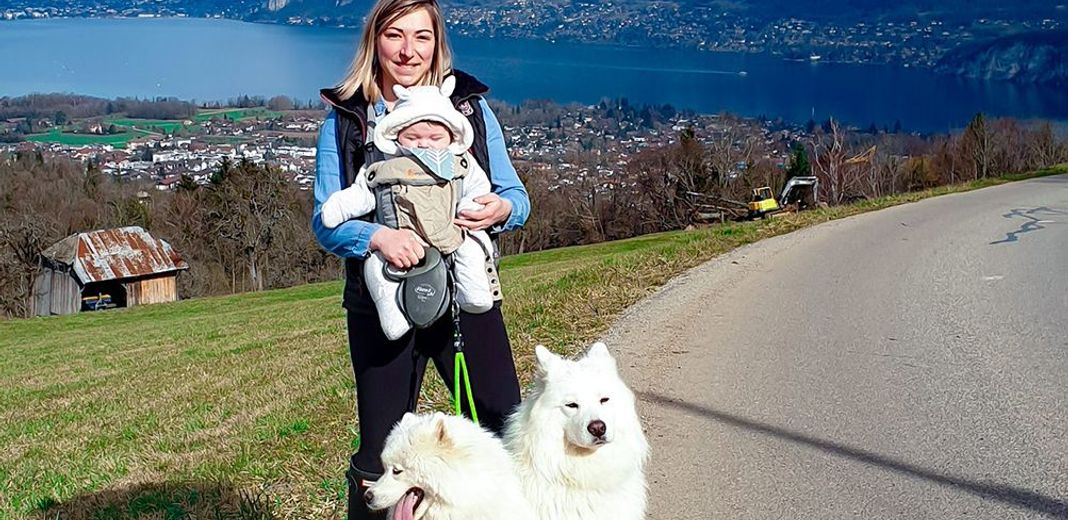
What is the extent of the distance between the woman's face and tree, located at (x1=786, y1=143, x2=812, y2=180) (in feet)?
187

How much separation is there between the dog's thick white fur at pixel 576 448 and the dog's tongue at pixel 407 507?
0.56 meters

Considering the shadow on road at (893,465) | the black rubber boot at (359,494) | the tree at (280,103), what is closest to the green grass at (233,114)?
the tree at (280,103)

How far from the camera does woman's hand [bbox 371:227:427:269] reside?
3496 millimetres

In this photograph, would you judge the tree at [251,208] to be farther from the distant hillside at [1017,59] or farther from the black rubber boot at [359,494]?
the distant hillside at [1017,59]

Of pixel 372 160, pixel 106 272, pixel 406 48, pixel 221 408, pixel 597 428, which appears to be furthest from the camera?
pixel 106 272

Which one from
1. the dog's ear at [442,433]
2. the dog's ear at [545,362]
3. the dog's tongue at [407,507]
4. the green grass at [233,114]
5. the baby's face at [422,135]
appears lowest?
the dog's tongue at [407,507]

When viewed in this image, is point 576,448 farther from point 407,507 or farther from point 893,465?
→ point 893,465

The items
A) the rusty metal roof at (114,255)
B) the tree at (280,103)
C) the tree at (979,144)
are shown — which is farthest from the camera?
the tree at (280,103)

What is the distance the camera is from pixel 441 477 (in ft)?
9.83

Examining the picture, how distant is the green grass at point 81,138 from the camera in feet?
331

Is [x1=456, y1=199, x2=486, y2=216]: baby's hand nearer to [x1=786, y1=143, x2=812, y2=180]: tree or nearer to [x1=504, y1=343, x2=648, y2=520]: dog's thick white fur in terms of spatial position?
[x1=504, y1=343, x2=648, y2=520]: dog's thick white fur

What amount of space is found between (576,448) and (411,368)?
77cm

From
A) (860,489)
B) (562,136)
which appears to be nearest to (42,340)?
(860,489)

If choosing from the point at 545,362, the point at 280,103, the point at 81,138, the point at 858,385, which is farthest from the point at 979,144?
the point at 81,138
